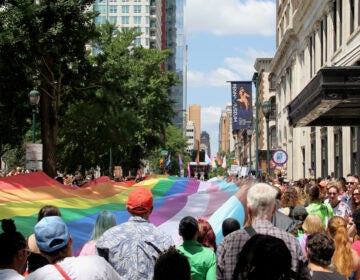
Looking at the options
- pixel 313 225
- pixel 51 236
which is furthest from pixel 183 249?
pixel 51 236

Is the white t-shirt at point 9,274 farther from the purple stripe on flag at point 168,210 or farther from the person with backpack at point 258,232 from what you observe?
the purple stripe on flag at point 168,210

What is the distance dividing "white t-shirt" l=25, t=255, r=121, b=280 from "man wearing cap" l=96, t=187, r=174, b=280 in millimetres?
1009

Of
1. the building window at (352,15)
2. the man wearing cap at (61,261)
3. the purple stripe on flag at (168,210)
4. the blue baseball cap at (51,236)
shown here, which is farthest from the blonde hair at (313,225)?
the building window at (352,15)

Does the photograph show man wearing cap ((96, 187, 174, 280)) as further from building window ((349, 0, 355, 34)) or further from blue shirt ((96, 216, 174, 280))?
building window ((349, 0, 355, 34))

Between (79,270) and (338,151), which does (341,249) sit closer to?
(79,270)

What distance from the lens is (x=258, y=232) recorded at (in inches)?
194

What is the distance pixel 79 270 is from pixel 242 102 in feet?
101

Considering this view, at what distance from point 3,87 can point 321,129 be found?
23.2 metres

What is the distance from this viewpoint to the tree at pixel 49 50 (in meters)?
24.6

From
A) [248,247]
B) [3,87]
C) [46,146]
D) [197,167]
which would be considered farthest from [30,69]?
[197,167]

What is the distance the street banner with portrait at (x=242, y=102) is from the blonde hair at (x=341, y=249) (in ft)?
90.2

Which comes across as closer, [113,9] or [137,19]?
[137,19]

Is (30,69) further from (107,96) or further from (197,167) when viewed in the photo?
(197,167)

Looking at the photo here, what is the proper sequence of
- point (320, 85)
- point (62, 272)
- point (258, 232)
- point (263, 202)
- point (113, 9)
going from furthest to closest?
point (113, 9) → point (320, 85) → point (263, 202) → point (258, 232) → point (62, 272)
